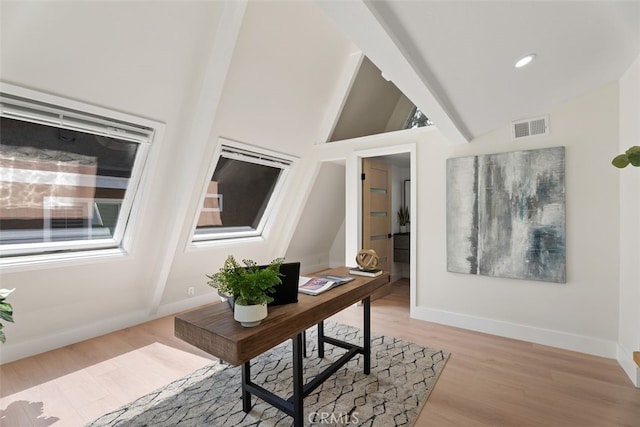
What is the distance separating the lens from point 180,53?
234cm

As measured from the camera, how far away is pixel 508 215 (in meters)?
2.91

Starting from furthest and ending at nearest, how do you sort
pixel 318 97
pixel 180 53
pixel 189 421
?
pixel 318 97 < pixel 180 53 < pixel 189 421

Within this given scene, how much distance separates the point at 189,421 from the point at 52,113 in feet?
7.54

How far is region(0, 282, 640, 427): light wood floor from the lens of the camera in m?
1.88

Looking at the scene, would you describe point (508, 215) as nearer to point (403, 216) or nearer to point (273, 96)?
point (403, 216)

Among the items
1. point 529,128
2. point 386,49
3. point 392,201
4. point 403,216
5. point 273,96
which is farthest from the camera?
point 403,216

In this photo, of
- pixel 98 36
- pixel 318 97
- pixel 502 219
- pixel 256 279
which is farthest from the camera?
pixel 318 97

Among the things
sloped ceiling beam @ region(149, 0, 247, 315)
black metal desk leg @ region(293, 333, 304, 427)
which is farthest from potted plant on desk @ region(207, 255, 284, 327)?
sloped ceiling beam @ region(149, 0, 247, 315)

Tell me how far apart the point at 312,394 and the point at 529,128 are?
305 cm

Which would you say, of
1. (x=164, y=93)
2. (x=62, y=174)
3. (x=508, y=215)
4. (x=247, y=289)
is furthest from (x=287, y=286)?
(x=508, y=215)

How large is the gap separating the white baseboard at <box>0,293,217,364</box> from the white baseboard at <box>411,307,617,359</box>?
2969mm

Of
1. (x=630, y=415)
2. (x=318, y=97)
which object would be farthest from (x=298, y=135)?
(x=630, y=415)

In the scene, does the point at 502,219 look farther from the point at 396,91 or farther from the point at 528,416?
the point at 396,91

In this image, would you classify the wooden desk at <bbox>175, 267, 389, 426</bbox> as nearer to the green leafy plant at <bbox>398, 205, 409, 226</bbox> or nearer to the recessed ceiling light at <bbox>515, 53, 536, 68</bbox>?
the recessed ceiling light at <bbox>515, 53, 536, 68</bbox>
